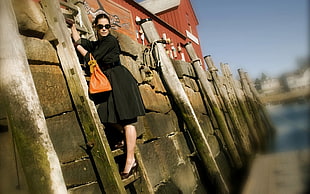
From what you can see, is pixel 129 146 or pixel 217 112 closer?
pixel 129 146

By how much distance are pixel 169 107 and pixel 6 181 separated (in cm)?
311

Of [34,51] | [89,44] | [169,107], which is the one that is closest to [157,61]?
[169,107]

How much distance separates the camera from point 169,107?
4.37 meters

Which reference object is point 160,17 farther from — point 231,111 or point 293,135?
point 231,111

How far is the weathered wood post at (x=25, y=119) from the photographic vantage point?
1.46 metres

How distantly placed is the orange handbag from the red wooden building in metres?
2.90

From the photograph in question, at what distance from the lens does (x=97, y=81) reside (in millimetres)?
2156

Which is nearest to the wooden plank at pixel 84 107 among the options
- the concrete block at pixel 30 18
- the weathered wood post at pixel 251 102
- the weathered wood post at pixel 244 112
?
the concrete block at pixel 30 18

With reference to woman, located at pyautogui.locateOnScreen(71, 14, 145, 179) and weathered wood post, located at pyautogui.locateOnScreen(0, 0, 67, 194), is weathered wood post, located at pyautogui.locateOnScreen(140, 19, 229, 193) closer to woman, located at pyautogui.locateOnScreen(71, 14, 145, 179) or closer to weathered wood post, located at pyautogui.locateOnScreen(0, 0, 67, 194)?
woman, located at pyautogui.locateOnScreen(71, 14, 145, 179)

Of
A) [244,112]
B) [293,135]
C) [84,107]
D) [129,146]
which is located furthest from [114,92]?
[293,135]

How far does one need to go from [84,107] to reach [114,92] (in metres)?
0.37

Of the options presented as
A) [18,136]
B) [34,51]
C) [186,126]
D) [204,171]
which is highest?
[34,51]

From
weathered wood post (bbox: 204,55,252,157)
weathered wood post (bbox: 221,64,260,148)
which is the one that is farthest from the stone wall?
weathered wood post (bbox: 221,64,260,148)

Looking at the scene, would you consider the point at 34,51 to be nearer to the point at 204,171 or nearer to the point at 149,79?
the point at 149,79
